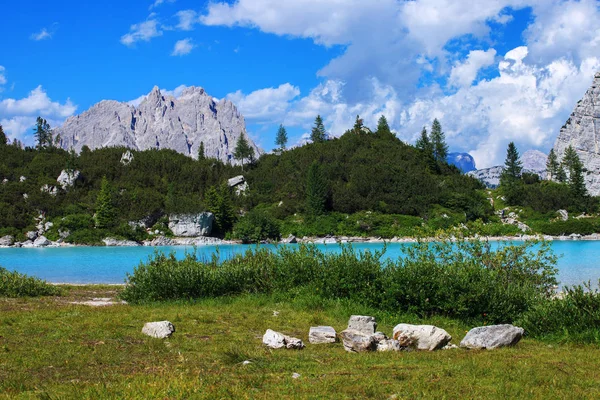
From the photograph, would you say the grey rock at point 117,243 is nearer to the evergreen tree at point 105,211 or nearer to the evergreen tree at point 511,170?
the evergreen tree at point 105,211

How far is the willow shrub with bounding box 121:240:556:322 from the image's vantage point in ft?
57.4

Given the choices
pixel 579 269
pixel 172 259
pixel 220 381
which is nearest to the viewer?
pixel 220 381

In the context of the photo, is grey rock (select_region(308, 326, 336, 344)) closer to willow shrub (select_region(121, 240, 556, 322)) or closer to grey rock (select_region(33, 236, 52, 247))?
willow shrub (select_region(121, 240, 556, 322))

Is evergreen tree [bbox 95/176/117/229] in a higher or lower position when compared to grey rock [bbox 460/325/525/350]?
higher

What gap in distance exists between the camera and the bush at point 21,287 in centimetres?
2381

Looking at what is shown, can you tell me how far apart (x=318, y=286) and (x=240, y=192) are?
118073 millimetres

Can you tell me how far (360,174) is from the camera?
134125 mm

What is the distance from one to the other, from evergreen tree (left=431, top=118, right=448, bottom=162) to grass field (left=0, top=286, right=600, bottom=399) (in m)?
150

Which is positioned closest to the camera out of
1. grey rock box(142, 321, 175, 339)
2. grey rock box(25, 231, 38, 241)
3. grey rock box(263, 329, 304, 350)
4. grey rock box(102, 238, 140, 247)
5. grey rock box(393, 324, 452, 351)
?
grey rock box(263, 329, 304, 350)

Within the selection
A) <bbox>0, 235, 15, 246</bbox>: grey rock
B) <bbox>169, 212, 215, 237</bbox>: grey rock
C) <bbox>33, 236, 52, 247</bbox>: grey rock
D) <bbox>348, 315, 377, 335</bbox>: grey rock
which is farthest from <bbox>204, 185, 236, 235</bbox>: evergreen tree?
<bbox>348, 315, 377, 335</bbox>: grey rock

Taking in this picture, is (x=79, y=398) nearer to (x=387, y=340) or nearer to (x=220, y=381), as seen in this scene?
(x=220, y=381)

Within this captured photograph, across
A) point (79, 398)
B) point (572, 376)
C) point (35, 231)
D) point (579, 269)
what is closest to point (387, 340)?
point (572, 376)

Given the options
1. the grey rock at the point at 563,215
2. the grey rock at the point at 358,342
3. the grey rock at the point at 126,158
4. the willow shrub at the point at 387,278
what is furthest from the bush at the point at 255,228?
the grey rock at the point at 358,342

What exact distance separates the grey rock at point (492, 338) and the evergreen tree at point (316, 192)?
102005 millimetres
